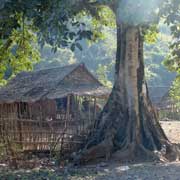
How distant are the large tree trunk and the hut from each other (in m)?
0.63

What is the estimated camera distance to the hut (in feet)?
33.6

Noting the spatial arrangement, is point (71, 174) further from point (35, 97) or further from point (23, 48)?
point (35, 97)

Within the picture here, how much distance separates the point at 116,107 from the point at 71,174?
11.0 ft

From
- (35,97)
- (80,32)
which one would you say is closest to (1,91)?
(35,97)

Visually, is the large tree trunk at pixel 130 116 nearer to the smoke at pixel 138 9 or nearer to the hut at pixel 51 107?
the hut at pixel 51 107

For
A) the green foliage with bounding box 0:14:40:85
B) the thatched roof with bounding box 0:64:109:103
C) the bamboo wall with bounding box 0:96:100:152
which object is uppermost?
→ the green foliage with bounding box 0:14:40:85

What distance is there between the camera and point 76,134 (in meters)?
11.0

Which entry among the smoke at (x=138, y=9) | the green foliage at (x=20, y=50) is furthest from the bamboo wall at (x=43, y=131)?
the smoke at (x=138, y=9)

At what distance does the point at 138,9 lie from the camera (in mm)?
7922

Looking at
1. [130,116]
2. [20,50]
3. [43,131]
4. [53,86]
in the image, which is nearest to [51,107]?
[53,86]

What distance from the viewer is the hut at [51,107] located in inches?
403

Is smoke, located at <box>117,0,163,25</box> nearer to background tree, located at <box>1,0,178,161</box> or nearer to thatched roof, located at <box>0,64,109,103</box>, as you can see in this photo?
background tree, located at <box>1,0,178,161</box>

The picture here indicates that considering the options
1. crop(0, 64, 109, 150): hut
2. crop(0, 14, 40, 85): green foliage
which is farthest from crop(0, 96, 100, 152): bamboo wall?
crop(0, 14, 40, 85): green foliage

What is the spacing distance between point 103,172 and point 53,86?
1459 cm
